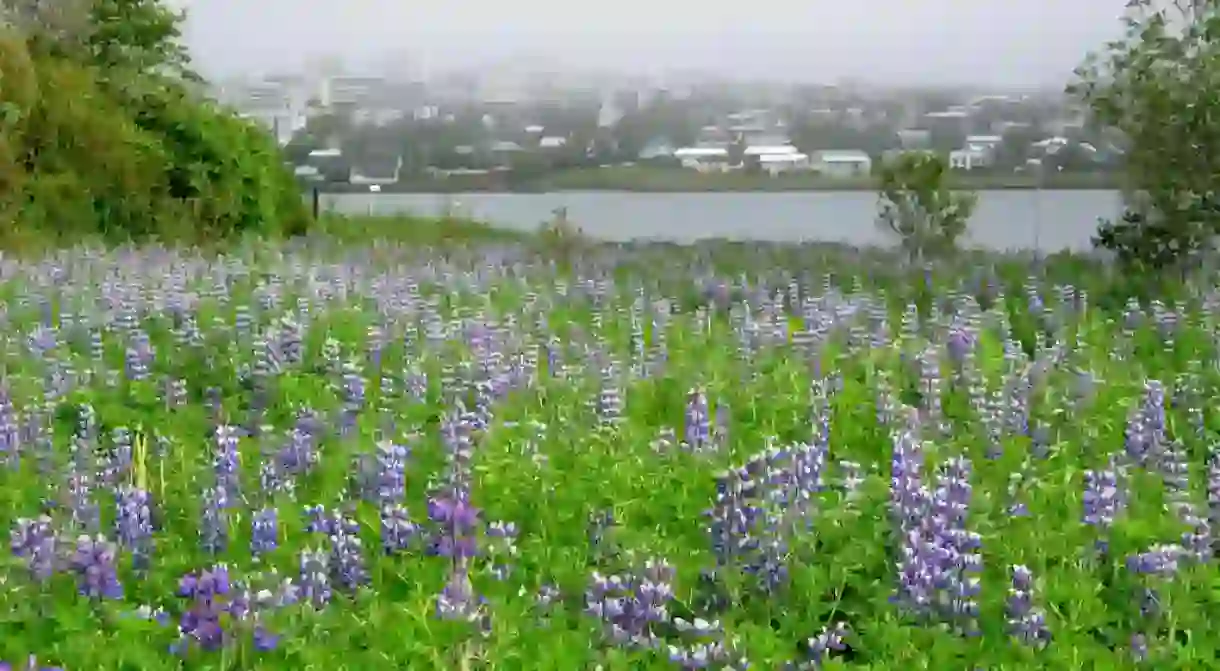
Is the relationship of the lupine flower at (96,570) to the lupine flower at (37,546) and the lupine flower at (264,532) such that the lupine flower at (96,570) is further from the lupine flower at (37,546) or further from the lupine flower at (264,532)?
the lupine flower at (264,532)

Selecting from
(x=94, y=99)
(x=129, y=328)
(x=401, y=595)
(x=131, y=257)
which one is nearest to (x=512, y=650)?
(x=401, y=595)

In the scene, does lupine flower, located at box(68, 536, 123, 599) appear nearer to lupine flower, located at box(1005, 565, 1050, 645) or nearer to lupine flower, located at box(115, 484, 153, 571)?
lupine flower, located at box(115, 484, 153, 571)

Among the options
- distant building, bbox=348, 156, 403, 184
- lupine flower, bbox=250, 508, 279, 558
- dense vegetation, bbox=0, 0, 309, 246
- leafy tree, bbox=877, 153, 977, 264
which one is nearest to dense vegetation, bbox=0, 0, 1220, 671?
lupine flower, bbox=250, 508, 279, 558

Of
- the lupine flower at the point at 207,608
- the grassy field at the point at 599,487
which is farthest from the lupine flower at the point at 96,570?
the lupine flower at the point at 207,608

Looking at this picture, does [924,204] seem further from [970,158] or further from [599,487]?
[599,487]

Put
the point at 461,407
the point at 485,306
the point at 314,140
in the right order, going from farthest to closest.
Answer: the point at 314,140 < the point at 485,306 < the point at 461,407

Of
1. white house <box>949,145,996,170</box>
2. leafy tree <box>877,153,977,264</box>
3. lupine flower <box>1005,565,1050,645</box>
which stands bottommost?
lupine flower <box>1005,565,1050,645</box>

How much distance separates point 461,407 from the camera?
3.34 metres

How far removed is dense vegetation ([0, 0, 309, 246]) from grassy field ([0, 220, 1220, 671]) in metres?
6.00

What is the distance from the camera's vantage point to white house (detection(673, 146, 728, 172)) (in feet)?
32.7

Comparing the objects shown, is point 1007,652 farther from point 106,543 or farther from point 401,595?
point 106,543

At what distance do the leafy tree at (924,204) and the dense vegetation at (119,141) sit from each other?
18.2 feet

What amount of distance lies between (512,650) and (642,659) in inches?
8.9

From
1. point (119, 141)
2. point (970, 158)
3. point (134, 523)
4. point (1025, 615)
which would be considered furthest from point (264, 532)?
point (119, 141)
